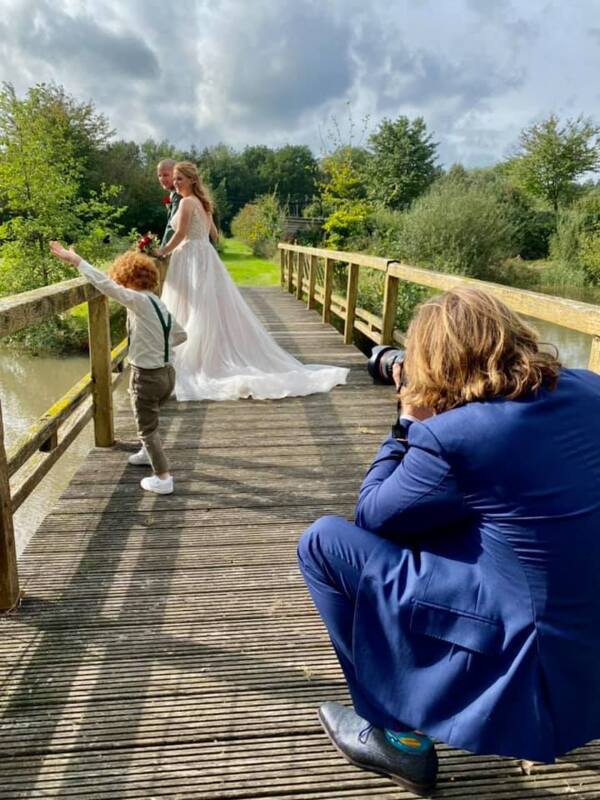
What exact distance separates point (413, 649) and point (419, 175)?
3543 centimetres

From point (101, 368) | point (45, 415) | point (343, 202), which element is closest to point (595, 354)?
point (45, 415)

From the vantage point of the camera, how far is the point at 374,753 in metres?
1.38

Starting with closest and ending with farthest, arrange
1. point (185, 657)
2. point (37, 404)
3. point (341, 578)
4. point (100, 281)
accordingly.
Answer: point (341, 578) < point (185, 657) < point (100, 281) < point (37, 404)

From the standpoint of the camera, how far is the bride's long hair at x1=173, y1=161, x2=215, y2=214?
4.26m

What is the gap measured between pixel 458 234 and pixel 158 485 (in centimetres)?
1504

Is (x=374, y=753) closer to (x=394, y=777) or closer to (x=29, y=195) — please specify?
(x=394, y=777)

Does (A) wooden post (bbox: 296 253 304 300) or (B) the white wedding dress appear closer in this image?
(B) the white wedding dress

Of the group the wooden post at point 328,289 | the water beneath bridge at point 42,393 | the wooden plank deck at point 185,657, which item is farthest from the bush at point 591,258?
the wooden plank deck at point 185,657

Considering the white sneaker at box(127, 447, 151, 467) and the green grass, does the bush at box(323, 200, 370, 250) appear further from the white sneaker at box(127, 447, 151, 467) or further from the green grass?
the white sneaker at box(127, 447, 151, 467)

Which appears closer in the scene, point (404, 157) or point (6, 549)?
point (6, 549)

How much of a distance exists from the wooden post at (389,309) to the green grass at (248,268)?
11701 mm

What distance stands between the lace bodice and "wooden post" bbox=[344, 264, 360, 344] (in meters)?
1.78

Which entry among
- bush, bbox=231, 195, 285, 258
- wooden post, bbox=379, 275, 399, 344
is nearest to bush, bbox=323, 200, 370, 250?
bush, bbox=231, 195, 285, 258

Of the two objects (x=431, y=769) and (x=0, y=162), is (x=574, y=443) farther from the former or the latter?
(x=0, y=162)
